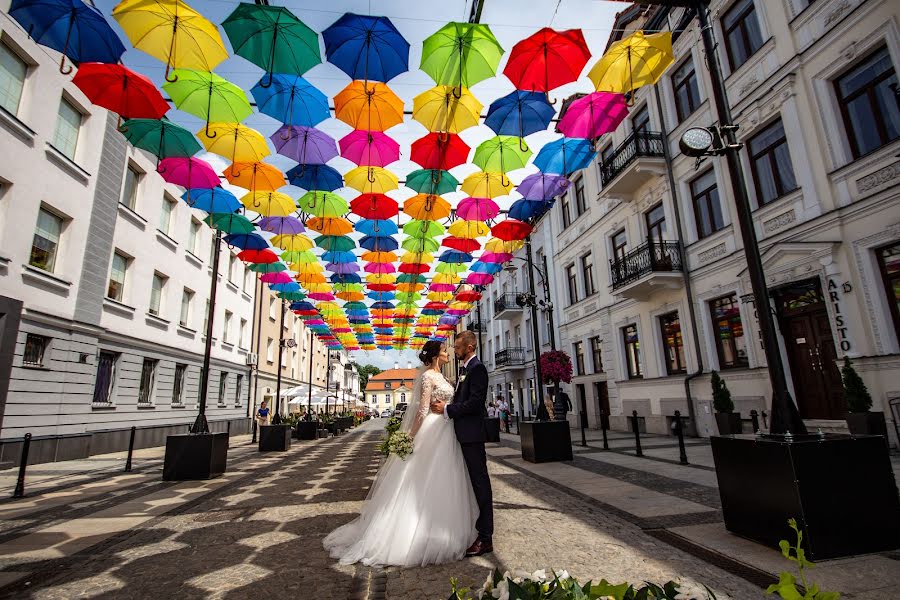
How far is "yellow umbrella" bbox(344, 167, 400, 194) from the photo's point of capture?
427 inches

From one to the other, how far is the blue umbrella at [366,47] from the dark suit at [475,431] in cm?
577

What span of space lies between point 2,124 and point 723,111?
14.7 metres

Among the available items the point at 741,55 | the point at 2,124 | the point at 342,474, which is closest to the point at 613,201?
the point at 741,55

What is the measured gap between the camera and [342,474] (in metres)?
9.27

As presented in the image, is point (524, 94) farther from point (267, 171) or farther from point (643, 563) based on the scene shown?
point (643, 563)

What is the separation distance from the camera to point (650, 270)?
14164mm

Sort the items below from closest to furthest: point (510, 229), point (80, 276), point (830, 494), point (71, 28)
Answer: point (830, 494) → point (71, 28) → point (80, 276) → point (510, 229)

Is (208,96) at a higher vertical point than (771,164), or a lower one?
higher

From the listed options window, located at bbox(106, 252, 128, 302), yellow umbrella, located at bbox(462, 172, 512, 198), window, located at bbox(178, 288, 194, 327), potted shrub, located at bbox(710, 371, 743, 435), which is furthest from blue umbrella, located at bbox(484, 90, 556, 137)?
window, located at bbox(178, 288, 194, 327)

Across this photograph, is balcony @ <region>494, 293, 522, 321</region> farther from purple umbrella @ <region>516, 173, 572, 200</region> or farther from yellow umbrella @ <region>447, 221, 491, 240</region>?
purple umbrella @ <region>516, 173, 572, 200</region>

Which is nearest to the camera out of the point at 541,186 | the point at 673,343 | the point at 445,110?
the point at 445,110

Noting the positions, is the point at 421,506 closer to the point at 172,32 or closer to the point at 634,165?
the point at 172,32

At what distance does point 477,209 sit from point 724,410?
27.6 feet

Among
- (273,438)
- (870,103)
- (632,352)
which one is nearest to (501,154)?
(870,103)
